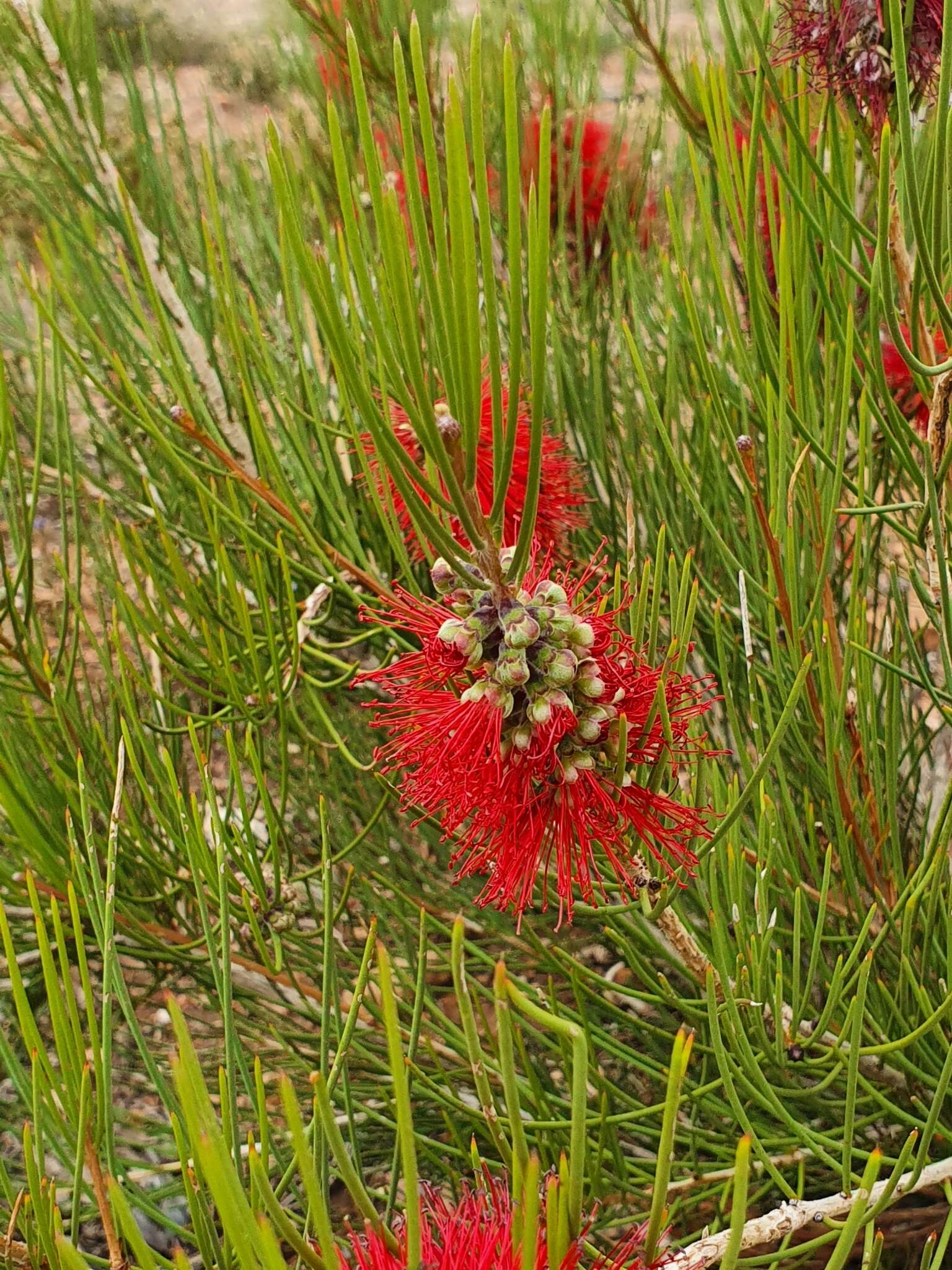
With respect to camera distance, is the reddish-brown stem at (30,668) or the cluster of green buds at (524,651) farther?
the reddish-brown stem at (30,668)

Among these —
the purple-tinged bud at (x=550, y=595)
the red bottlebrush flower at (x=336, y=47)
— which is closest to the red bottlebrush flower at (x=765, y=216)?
the red bottlebrush flower at (x=336, y=47)

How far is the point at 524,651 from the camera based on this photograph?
0.30m

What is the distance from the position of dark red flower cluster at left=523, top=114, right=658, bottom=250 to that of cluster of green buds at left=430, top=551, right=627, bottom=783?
0.83 meters

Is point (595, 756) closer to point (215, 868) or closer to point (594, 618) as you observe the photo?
point (594, 618)

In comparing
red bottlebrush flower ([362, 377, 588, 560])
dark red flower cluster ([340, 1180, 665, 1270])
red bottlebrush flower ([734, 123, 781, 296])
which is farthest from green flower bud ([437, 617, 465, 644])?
red bottlebrush flower ([734, 123, 781, 296])

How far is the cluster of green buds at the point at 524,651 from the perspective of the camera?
0.30 metres

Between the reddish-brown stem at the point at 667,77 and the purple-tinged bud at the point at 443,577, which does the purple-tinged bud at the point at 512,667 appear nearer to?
the purple-tinged bud at the point at 443,577

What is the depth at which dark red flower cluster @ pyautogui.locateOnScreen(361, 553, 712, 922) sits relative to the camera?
0.99ft

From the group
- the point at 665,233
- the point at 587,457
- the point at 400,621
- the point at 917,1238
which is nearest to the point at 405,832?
the point at 587,457

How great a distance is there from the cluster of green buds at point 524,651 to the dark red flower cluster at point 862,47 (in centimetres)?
26

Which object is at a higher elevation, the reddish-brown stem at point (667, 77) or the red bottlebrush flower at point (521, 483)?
the reddish-brown stem at point (667, 77)

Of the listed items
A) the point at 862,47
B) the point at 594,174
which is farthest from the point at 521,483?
the point at 594,174

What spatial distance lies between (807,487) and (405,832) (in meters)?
0.65

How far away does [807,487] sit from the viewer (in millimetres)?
487
